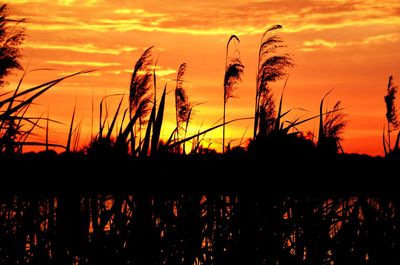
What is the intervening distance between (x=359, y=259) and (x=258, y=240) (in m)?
0.85

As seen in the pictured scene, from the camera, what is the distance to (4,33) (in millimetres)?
3305

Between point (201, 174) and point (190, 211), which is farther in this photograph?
point (190, 211)

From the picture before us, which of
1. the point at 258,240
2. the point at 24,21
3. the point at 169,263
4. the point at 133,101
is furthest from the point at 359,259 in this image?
the point at 24,21

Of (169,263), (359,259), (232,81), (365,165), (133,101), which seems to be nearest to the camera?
(365,165)

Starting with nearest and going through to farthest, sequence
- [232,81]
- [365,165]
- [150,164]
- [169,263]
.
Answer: [150,164]
[365,165]
[169,263]
[232,81]

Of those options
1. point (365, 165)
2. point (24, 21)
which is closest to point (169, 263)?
point (365, 165)

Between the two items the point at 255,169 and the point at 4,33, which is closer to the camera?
the point at 255,169

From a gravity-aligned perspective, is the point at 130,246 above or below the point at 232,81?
below

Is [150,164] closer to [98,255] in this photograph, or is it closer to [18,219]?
[98,255]

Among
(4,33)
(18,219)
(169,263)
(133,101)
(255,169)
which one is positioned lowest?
(169,263)

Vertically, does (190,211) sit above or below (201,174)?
below

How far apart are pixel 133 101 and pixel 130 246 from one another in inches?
53.1

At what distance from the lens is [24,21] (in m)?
3.30

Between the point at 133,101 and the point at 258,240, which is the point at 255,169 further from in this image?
the point at 133,101
